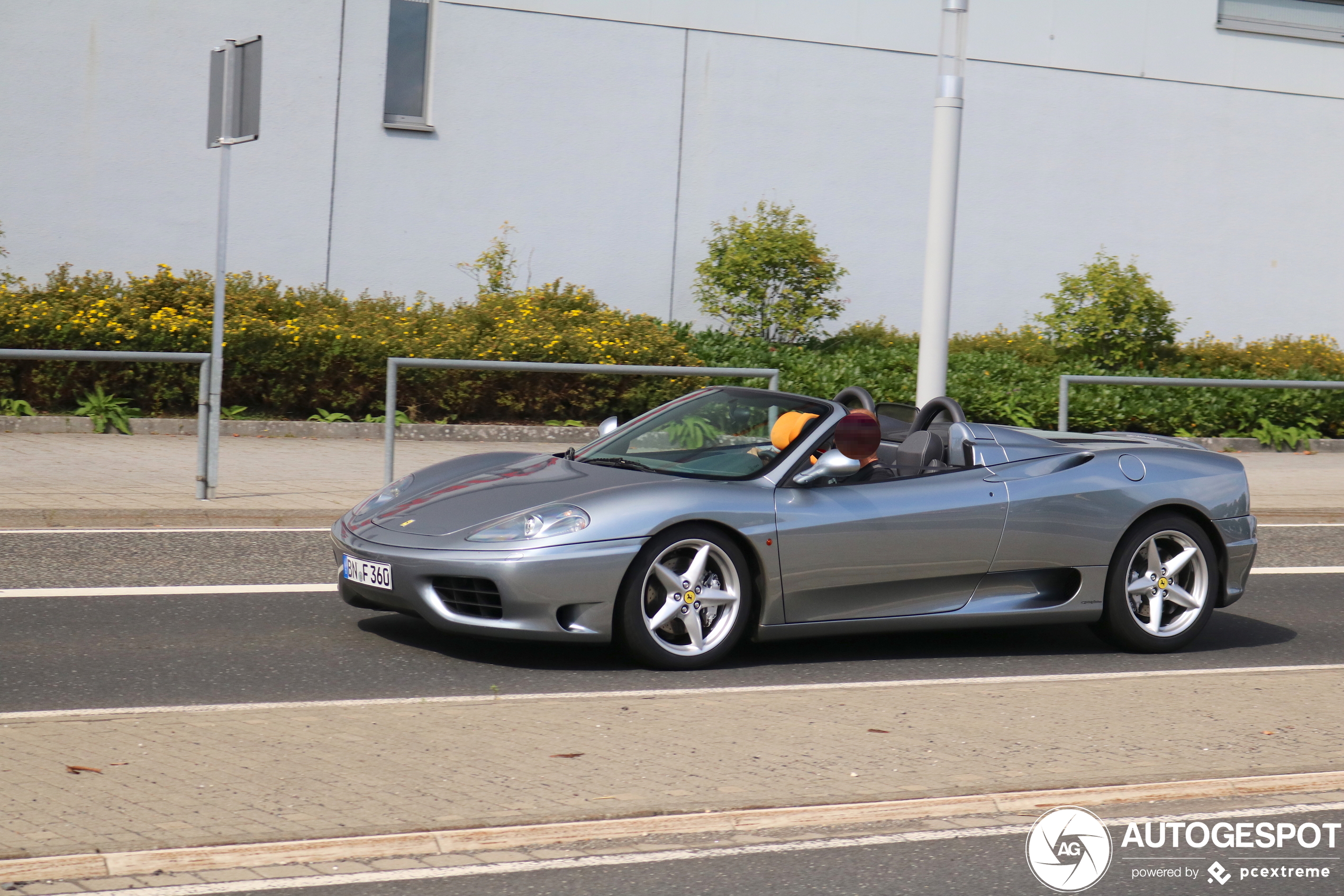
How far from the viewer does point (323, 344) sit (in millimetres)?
15180

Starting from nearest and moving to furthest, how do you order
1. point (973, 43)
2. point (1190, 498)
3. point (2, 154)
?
point (1190, 498) → point (2, 154) → point (973, 43)

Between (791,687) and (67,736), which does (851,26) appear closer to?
(791,687)

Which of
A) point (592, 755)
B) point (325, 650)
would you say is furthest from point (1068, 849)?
point (325, 650)

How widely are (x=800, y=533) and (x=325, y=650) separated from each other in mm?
2181

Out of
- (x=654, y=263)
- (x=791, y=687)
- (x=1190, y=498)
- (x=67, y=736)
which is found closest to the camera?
(x=67, y=736)

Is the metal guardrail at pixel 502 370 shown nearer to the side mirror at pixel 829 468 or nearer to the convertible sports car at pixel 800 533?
the convertible sports car at pixel 800 533

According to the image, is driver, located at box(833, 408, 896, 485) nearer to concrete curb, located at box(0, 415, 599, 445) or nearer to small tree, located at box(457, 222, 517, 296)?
concrete curb, located at box(0, 415, 599, 445)

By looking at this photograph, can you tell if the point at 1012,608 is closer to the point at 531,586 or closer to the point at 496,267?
the point at 531,586

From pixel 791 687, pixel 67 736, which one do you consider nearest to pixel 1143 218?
pixel 791 687

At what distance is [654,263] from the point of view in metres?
19.9

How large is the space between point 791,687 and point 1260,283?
19165 millimetres

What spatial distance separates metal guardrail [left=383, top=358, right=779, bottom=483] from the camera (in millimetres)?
11914

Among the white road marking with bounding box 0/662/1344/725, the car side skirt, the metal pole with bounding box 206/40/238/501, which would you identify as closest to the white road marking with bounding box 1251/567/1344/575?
the white road marking with bounding box 0/662/1344/725

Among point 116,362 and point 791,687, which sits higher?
point 116,362
